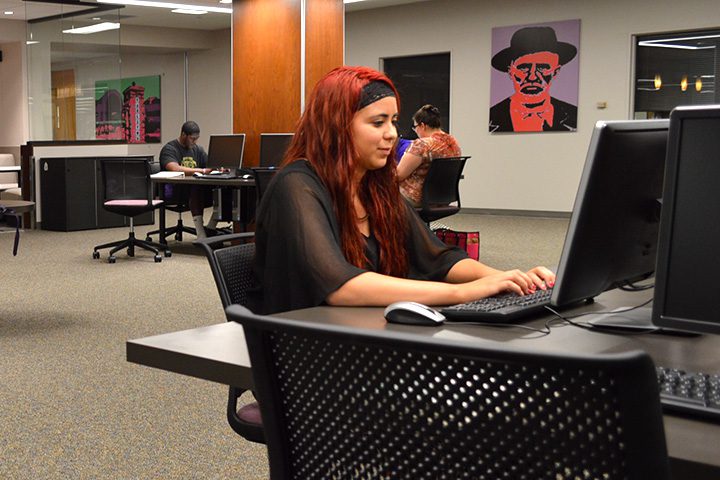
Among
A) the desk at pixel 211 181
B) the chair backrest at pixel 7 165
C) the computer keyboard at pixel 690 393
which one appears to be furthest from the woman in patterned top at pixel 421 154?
the chair backrest at pixel 7 165

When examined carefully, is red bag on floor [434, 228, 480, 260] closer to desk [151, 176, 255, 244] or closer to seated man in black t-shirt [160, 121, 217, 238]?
desk [151, 176, 255, 244]

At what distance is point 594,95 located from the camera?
10633mm

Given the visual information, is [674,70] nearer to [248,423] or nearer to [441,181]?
[441,181]

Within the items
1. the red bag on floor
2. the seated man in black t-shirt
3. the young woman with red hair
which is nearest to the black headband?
the young woman with red hair

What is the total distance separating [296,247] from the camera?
6.01 feet

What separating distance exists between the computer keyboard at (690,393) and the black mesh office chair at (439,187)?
5.45 m

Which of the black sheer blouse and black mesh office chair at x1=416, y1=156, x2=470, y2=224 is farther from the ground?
the black sheer blouse

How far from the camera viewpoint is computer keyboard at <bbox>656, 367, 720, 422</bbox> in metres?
1.04

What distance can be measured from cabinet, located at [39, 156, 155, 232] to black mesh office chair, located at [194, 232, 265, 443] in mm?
7964

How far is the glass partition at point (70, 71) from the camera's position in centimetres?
1041

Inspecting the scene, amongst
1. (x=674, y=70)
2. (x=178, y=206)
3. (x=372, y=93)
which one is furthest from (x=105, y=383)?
(x=674, y=70)

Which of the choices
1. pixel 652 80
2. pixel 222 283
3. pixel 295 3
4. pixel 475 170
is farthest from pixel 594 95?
pixel 222 283

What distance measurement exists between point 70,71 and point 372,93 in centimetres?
925

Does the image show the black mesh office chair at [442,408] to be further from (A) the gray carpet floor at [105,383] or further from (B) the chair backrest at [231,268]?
(A) the gray carpet floor at [105,383]
